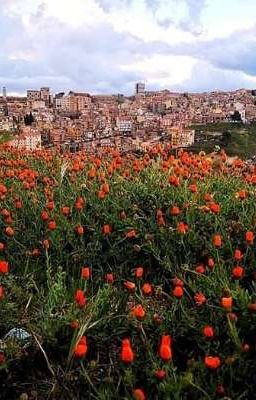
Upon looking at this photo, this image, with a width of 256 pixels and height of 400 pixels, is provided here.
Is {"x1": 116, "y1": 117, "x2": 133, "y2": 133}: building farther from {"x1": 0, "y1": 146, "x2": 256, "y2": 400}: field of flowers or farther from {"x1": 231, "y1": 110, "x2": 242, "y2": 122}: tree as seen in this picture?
{"x1": 231, "y1": 110, "x2": 242, "y2": 122}: tree

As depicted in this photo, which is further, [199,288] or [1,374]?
[199,288]

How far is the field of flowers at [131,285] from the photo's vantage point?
7.68 feet

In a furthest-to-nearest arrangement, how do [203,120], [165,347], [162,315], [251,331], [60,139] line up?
→ [203,120] < [60,139] < [162,315] < [251,331] < [165,347]

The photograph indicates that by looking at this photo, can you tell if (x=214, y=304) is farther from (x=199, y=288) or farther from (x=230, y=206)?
(x=230, y=206)

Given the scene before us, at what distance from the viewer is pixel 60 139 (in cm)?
1170

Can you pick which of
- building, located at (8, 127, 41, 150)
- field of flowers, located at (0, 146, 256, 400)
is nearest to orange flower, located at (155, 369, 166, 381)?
field of flowers, located at (0, 146, 256, 400)

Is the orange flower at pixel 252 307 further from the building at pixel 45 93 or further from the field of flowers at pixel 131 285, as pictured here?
the building at pixel 45 93

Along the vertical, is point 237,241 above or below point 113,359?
above

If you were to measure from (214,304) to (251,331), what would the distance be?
0.30 meters

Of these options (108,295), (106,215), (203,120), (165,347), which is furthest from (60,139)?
(203,120)

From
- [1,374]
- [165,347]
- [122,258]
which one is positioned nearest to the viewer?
[165,347]

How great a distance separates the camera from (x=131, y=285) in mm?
2611

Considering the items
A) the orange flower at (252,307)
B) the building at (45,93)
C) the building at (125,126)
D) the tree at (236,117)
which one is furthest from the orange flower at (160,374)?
the building at (45,93)

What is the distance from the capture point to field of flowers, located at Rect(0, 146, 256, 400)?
7.68 ft
